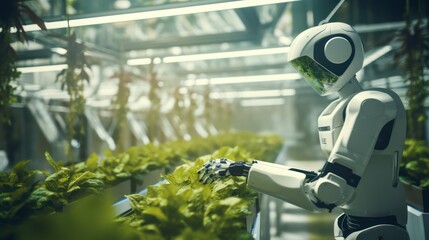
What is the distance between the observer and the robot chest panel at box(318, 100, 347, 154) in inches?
81.7

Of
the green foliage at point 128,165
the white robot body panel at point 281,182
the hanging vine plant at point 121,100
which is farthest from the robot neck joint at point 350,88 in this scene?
the hanging vine plant at point 121,100

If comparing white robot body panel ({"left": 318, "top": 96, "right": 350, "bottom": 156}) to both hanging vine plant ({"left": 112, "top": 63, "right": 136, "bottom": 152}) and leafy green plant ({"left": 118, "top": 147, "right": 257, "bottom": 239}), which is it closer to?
leafy green plant ({"left": 118, "top": 147, "right": 257, "bottom": 239})

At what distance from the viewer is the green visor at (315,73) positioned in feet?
6.92

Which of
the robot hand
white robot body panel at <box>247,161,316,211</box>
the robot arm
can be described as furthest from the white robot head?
the robot hand

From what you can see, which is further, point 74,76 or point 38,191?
point 74,76

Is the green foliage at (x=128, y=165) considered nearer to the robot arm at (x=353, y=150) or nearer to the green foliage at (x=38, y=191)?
the green foliage at (x=38, y=191)

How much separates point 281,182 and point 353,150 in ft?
1.54

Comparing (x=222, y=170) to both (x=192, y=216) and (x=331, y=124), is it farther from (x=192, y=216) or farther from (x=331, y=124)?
(x=331, y=124)

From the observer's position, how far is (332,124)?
2.10 meters

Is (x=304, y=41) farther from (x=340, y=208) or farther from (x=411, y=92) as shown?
(x=411, y=92)

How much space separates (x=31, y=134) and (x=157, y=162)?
9029 millimetres

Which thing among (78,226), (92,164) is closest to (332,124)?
(78,226)

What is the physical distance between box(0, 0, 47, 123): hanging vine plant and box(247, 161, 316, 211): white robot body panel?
7.15 feet

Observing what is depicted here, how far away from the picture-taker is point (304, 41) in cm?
212
